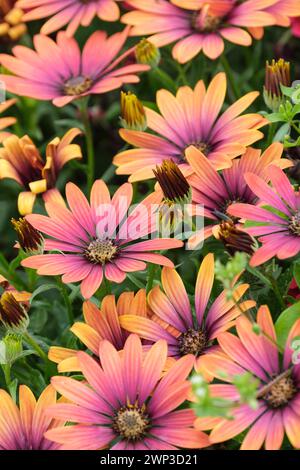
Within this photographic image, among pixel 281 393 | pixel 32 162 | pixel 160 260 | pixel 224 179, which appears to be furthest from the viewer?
pixel 32 162

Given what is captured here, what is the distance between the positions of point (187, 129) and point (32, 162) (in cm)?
21

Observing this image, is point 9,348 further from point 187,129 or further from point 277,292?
point 187,129

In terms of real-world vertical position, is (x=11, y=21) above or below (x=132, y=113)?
above

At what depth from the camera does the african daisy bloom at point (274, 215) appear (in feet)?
2.82

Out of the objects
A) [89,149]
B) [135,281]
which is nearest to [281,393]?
[135,281]

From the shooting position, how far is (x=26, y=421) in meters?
0.89

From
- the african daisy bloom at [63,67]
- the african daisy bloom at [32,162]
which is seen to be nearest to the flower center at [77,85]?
the african daisy bloom at [63,67]

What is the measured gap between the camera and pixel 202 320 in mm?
954

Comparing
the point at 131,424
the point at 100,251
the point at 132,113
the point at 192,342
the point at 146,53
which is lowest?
the point at 131,424

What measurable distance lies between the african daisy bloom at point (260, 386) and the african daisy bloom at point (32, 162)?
1.22 ft

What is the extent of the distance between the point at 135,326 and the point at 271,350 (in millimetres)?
146

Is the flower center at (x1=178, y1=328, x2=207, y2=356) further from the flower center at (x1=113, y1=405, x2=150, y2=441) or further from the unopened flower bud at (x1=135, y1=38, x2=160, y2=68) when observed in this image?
the unopened flower bud at (x1=135, y1=38, x2=160, y2=68)

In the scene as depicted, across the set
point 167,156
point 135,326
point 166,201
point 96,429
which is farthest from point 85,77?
point 96,429

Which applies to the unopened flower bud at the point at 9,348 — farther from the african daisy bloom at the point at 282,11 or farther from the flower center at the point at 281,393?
the african daisy bloom at the point at 282,11
